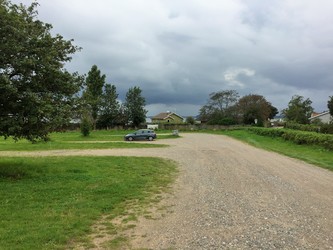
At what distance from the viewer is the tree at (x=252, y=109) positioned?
315 ft

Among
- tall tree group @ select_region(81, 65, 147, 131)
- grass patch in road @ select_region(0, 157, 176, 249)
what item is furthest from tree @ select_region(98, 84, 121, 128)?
grass patch in road @ select_region(0, 157, 176, 249)

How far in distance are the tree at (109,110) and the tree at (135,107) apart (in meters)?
2.82

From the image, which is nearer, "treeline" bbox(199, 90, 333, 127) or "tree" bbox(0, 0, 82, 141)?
"tree" bbox(0, 0, 82, 141)

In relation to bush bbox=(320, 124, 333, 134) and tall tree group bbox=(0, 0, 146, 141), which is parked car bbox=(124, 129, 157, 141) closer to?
bush bbox=(320, 124, 333, 134)

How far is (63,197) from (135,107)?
82480mm

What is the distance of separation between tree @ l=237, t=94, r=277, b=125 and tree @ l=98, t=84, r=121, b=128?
34230mm

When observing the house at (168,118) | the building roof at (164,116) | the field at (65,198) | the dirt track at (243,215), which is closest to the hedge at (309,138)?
the dirt track at (243,215)

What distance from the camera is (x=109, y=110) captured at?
88.7 meters

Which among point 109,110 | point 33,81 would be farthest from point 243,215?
point 109,110

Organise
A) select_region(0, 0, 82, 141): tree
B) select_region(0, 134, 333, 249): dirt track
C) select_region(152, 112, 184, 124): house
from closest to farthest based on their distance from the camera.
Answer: select_region(0, 134, 333, 249): dirt track, select_region(0, 0, 82, 141): tree, select_region(152, 112, 184, 124): house

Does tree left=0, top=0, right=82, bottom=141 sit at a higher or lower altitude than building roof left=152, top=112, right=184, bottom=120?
lower

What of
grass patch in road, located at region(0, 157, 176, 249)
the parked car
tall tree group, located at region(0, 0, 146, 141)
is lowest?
grass patch in road, located at region(0, 157, 176, 249)

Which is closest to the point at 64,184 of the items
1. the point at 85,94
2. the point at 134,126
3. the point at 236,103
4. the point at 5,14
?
the point at 85,94

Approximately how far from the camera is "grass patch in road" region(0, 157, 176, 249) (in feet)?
21.0
